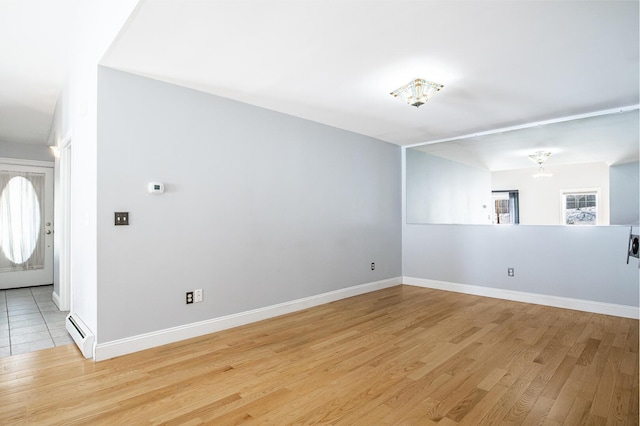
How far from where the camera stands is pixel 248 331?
11.0ft

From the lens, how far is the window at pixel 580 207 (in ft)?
13.0

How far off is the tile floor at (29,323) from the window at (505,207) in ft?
17.3

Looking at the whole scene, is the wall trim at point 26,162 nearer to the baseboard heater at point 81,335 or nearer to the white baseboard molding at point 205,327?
the baseboard heater at point 81,335

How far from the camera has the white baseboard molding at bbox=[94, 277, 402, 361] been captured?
8.92ft

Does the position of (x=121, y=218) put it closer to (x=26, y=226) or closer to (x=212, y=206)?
(x=212, y=206)

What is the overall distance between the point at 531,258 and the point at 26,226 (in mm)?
8002

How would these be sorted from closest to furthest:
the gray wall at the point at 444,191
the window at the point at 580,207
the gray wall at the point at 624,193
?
the gray wall at the point at 624,193 → the window at the point at 580,207 → the gray wall at the point at 444,191

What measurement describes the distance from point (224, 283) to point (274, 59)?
2.19m

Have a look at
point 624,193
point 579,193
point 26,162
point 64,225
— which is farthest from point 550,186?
point 26,162

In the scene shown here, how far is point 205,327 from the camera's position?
128 inches

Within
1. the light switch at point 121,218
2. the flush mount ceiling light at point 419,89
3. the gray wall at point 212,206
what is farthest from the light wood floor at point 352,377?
the flush mount ceiling light at point 419,89

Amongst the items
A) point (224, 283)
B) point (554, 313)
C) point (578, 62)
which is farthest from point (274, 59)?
point (554, 313)

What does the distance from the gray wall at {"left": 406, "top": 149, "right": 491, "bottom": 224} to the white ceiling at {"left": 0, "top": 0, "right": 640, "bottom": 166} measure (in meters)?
1.36

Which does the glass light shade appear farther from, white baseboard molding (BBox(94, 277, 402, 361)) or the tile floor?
the tile floor
